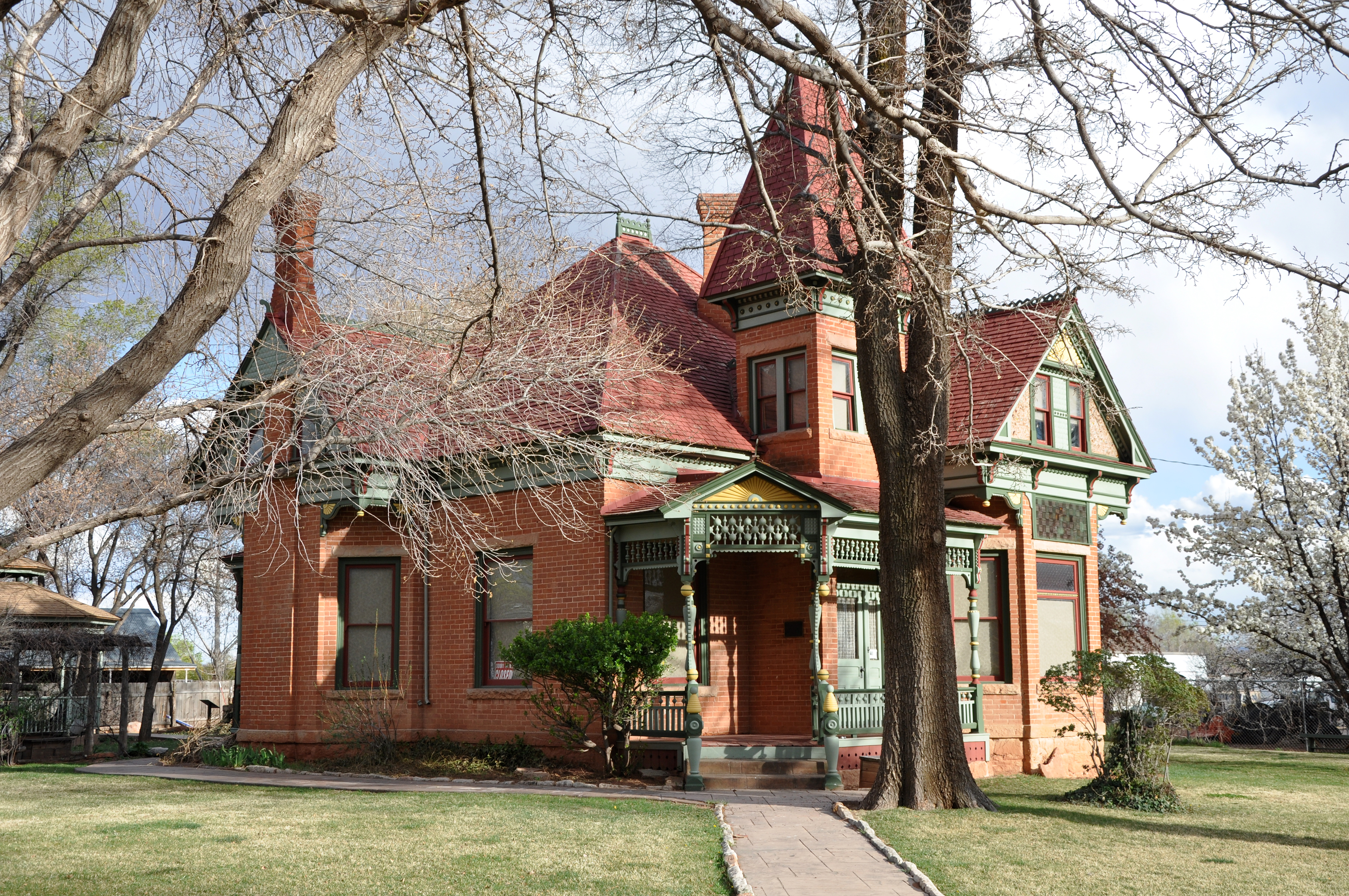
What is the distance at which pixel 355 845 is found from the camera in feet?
32.9

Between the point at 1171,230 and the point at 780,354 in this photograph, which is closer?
→ the point at 1171,230

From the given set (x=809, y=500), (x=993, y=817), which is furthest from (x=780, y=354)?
(x=993, y=817)

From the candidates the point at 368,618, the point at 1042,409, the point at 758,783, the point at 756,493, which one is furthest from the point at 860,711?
the point at 368,618

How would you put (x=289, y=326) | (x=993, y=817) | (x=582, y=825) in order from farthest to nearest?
(x=289, y=326)
(x=993, y=817)
(x=582, y=825)

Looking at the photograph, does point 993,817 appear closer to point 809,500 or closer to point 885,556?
point 885,556

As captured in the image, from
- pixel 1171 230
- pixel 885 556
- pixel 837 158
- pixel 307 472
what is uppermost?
pixel 837 158

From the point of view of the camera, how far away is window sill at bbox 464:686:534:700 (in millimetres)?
17719

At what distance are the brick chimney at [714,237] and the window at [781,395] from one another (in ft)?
3.49

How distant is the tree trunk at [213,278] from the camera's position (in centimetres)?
577

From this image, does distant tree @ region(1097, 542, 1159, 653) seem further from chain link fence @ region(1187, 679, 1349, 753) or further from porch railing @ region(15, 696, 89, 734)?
porch railing @ region(15, 696, 89, 734)

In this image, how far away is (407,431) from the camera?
1303 centimetres

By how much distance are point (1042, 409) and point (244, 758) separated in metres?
14.2

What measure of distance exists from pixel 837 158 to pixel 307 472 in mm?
6648

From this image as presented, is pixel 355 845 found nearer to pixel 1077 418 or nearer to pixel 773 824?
pixel 773 824
